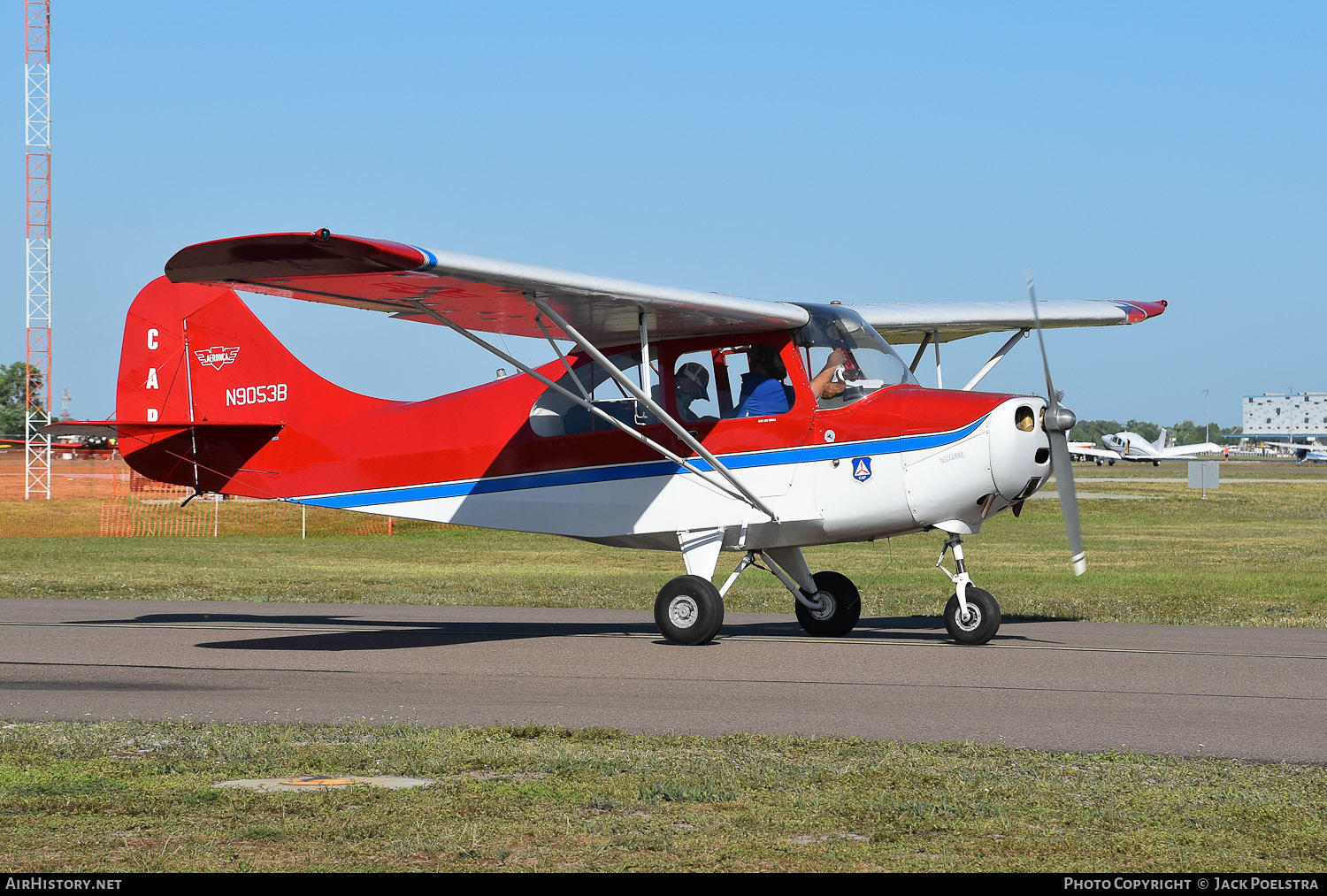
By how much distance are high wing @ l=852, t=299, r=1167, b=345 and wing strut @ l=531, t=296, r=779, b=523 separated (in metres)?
2.76

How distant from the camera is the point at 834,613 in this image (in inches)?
554

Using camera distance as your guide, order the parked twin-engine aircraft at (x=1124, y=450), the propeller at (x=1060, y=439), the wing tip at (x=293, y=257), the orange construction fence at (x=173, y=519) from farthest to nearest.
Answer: the parked twin-engine aircraft at (x=1124, y=450) < the orange construction fence at (x=173, y=519) < the propeller at (x=1060, y=439) < the wing tip at (x=293, y=257)

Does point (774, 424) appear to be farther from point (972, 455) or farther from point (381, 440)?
point (381, 440)

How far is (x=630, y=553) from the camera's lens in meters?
32.1

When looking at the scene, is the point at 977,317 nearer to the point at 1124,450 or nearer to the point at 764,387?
the point at 764,387

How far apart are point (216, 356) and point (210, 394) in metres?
0.44

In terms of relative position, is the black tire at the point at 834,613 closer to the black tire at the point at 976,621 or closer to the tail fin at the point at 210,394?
the black tire at the point at 976,621

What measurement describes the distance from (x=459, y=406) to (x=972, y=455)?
17.4ft

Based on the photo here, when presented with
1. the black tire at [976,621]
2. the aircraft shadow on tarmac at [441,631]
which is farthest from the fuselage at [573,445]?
the aircraft shadow on tarmac at [441,631]

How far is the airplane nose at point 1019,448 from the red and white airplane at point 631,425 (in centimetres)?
2

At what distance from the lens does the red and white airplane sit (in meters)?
12.0

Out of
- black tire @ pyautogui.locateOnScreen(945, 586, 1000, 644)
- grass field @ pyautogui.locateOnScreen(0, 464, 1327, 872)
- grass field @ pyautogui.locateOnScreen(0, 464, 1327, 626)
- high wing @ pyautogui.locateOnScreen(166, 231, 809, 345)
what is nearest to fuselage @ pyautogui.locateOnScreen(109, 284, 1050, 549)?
high wing @ pyautogui.locateOnScreen(166, 231, 809, 345)

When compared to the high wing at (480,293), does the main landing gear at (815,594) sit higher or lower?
lower

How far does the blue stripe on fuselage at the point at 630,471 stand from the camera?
12398 millimetres
